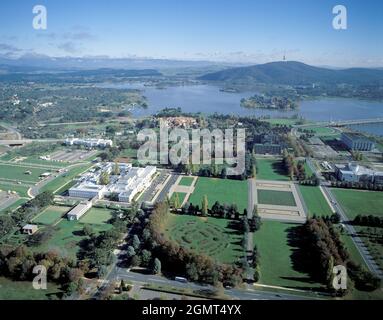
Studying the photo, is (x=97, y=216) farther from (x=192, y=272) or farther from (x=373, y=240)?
(x=373, y=240)

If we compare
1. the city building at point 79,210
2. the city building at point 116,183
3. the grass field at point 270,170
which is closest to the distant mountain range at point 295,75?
the grass field at point 270,170

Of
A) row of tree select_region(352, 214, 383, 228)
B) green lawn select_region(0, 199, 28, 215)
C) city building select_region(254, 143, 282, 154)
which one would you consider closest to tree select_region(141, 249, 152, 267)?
green lawn select_region(0, 199, 28, 215)

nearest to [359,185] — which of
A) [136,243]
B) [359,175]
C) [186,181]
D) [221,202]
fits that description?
[359,175]

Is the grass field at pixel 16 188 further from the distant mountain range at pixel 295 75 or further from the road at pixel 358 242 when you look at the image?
the distant mountain range at pixel 295 75

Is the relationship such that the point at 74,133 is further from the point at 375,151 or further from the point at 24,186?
the point at 375,151
